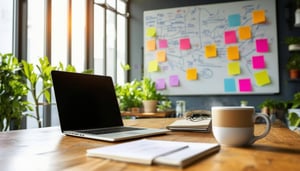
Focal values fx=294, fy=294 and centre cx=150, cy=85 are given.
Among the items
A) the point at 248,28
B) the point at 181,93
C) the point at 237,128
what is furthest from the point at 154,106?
the point at 237,128

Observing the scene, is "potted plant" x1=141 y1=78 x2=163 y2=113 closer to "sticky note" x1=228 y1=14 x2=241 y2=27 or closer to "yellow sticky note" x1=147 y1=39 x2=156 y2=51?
"yellow sticky note" x1=147 y1=39 x2=156 y2=51

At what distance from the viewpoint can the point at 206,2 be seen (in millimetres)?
4062

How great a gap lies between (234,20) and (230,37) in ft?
0.78

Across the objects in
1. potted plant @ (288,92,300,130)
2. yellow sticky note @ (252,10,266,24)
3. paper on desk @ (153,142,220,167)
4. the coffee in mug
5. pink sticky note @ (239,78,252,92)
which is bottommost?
potted plant @ (288,92,300,130)

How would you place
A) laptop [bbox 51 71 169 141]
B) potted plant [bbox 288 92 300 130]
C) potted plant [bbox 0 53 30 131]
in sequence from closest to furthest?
laptop [bbox 51 71 169 141] → potted plant [bbox 0 53 30 131] → potted plant [bbox 288 92 300 130]

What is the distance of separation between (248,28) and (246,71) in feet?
1.86

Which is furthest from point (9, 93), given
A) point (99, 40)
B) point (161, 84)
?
point (161, 84)

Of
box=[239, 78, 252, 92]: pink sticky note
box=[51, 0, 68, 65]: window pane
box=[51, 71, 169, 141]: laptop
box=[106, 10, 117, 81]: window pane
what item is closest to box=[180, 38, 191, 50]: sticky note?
box=[239, 78, 252, 92]: pink sticky note

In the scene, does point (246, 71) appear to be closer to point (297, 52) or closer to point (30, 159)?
point (297, 52)

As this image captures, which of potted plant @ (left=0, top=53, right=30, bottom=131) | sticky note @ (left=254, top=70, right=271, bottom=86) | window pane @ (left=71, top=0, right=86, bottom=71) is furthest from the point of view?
sticky note @ (left=254, top=70, right=271, bottom=86)

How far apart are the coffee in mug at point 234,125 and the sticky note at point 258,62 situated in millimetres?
3291

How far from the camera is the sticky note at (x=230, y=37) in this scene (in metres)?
3.89

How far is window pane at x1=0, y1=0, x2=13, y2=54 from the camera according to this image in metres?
2.49

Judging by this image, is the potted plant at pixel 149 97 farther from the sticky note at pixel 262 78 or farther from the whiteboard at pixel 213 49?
the sticky note at pixel 262 78
